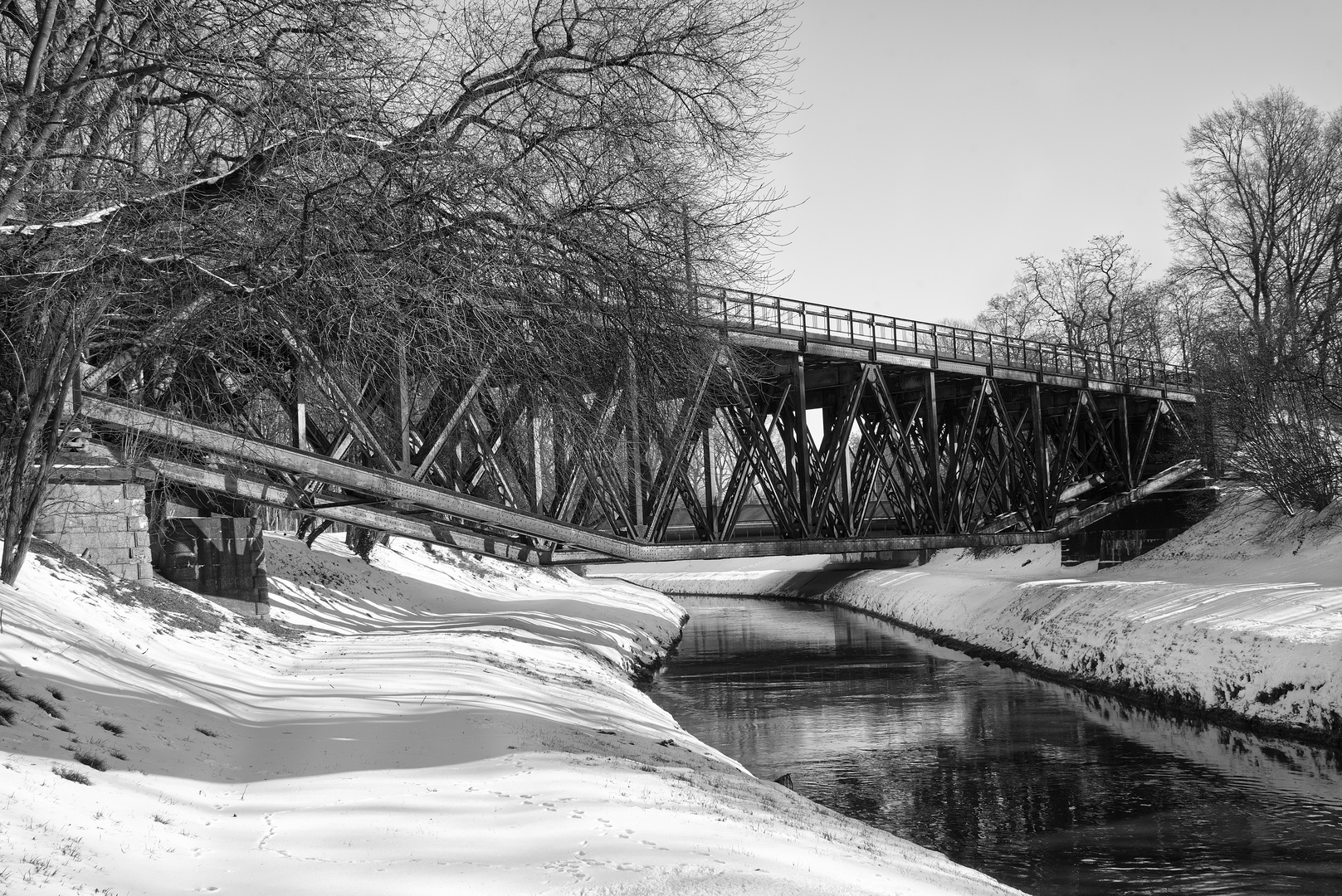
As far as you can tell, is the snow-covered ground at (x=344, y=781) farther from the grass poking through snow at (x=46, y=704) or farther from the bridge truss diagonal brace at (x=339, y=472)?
the bridge truss diagonal brace at (x=339, y=472)

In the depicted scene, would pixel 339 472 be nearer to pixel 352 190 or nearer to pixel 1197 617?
pixel 352 190

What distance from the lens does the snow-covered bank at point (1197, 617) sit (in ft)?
65.4

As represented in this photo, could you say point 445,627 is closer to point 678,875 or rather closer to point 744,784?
point 744,784

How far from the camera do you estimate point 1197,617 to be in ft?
79.5

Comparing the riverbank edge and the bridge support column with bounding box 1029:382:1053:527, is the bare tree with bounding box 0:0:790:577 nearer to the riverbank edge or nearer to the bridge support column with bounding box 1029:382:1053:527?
the riverbank edge

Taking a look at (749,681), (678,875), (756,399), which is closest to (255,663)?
(678,875)

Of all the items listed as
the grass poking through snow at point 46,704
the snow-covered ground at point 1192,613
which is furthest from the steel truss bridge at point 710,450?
the grass poking through snow at point 46,704

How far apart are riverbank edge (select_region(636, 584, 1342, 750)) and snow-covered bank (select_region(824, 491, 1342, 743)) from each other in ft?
0.14

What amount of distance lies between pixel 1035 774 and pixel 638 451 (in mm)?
8362

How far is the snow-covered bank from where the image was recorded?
65.4ft

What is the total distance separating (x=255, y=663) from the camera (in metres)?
16.1

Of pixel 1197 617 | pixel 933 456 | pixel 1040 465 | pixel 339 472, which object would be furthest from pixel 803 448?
pixel 1040 465

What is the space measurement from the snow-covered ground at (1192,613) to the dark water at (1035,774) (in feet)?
3.45

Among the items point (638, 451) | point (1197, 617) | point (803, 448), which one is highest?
point (803, 448)
